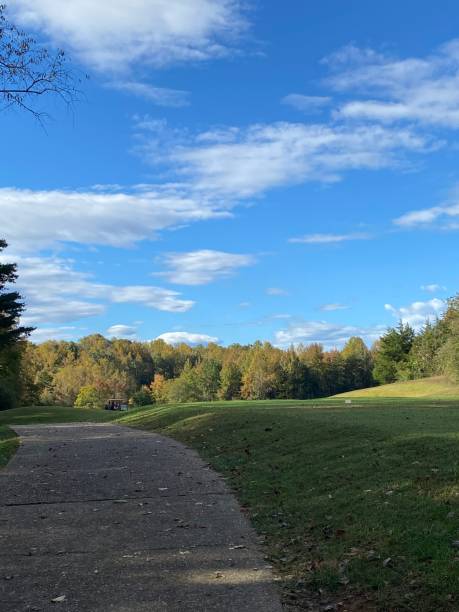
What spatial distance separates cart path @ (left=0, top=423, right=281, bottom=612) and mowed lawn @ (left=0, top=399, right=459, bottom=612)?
44cm

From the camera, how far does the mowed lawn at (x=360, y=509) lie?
511cm

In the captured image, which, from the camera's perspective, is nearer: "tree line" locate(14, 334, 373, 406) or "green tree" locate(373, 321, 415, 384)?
"green tree" locate(373, 321, 415, 384)

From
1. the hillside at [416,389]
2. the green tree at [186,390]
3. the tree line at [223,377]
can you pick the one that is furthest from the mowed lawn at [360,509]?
the green tree at [186,390]

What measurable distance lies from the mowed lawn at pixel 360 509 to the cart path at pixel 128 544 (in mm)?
444

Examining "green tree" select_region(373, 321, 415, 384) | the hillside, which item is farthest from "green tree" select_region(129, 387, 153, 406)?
the hillside

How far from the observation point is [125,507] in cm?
885

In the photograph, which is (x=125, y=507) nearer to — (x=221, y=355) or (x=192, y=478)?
(x=192, y=478)

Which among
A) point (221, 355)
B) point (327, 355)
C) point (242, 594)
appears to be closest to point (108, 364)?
point (221, 355)

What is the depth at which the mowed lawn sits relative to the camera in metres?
5.11

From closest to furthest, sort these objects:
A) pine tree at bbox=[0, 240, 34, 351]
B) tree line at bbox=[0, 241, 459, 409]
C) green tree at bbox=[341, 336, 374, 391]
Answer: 1. pine tree at bbox=[0, 240, 34, 351]
2. tree line at bbox=[0, 241, 459, 409]
3. green tree at bbox=[341, 336, 374, 391]

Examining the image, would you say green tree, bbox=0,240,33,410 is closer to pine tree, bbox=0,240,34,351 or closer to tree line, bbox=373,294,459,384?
pine tree, bbox=0,240,34,351

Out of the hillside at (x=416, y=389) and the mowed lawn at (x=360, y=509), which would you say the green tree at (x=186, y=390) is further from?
the mowed lawn at (x=360, y=509)

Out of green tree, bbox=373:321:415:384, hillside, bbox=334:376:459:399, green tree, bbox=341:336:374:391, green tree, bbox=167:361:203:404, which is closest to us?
hillside, bbox=334:376:459:399

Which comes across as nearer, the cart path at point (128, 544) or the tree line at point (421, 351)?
the cart path at point (128, 544)
